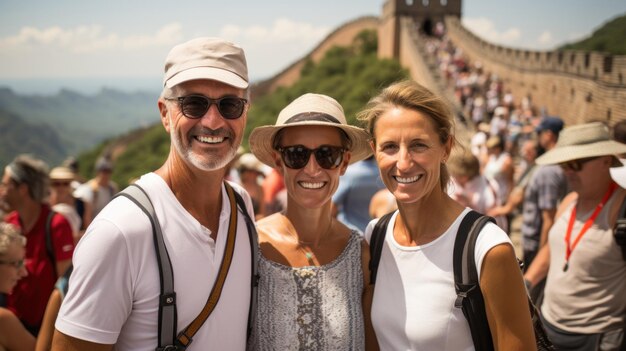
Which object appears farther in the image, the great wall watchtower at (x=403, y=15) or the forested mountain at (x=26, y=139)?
the forested mountain at (x=26, y=139)

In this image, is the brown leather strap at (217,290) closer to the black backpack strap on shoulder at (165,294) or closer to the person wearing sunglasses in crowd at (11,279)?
the black backpack strap on shoulder at (165,294)

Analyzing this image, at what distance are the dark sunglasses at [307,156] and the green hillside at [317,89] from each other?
3365 cm

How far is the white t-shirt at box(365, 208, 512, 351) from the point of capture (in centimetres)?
198

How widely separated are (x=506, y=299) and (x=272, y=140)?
1.16 metres

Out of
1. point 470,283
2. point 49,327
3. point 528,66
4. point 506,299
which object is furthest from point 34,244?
point 528,66

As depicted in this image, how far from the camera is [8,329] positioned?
8.77ft

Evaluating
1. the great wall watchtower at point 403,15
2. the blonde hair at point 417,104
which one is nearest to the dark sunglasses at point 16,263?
the blonde hair at point 417,104

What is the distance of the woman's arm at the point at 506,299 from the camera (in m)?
Result: 1.88

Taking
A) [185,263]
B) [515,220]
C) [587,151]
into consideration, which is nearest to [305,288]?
[185,263]

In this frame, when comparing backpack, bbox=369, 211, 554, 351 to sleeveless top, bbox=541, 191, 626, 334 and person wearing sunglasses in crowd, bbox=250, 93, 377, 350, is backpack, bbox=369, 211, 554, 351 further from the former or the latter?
sleeveless top, bbox=541, 191, 626, 334

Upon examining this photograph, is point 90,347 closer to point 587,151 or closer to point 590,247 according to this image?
point 590,247

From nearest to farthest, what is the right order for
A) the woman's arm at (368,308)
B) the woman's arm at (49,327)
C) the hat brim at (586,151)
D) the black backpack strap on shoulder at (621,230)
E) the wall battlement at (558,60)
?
the woman's arm at (368,308) → the woman's arm at (49,327) → the black backpack strap on shoulder at (621,230) → the hat brim at (586,151) → the wall battlement at (558,60)

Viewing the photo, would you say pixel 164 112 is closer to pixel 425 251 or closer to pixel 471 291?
pixel 425 251

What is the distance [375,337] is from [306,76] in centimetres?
5056
